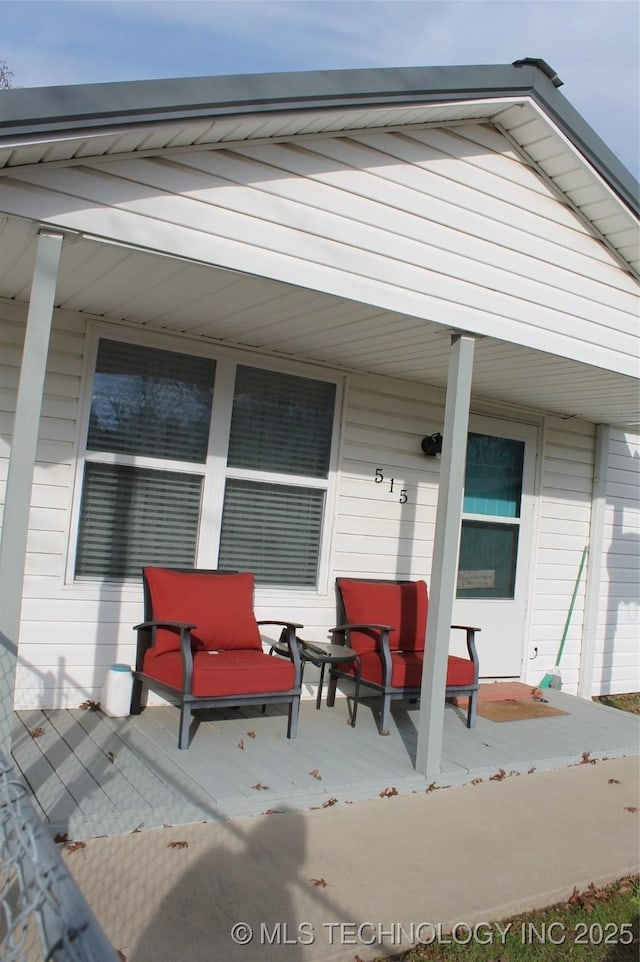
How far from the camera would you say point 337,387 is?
18.9ft

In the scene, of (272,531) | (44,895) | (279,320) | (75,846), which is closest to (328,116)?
(279,320)

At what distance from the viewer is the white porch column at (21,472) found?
2951 mm

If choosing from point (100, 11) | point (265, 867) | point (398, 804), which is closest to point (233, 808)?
point (265, 867)

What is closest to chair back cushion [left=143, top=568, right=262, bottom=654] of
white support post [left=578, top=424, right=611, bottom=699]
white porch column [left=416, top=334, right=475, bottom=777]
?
white porch column [left=416, top=334, right=475, bottom=777]

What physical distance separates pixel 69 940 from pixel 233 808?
2625 mm

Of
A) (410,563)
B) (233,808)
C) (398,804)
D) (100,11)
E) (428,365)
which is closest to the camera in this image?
(233,808)

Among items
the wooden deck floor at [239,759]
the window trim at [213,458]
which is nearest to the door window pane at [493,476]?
the window trim at [213,458]

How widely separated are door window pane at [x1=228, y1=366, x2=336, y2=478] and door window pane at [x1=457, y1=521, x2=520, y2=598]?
5.20 ft

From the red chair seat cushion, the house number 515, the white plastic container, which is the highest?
the house number 515

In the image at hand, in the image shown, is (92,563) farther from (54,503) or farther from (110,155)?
(110,155)

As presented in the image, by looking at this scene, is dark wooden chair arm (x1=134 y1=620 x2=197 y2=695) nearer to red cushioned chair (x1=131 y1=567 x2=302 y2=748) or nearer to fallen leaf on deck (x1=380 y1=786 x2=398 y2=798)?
red cushioned chair (x1=131 y1=567 x2=302 y2=748)

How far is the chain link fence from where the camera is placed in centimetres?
96

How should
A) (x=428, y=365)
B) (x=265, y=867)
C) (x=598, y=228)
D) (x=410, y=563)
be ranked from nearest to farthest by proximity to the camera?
1. (x=265, y=867)
2. (x=598, y=228)
3. (x=428, y=365)
4. (x=410, y=563)

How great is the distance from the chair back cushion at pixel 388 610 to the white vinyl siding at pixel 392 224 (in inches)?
79.2
